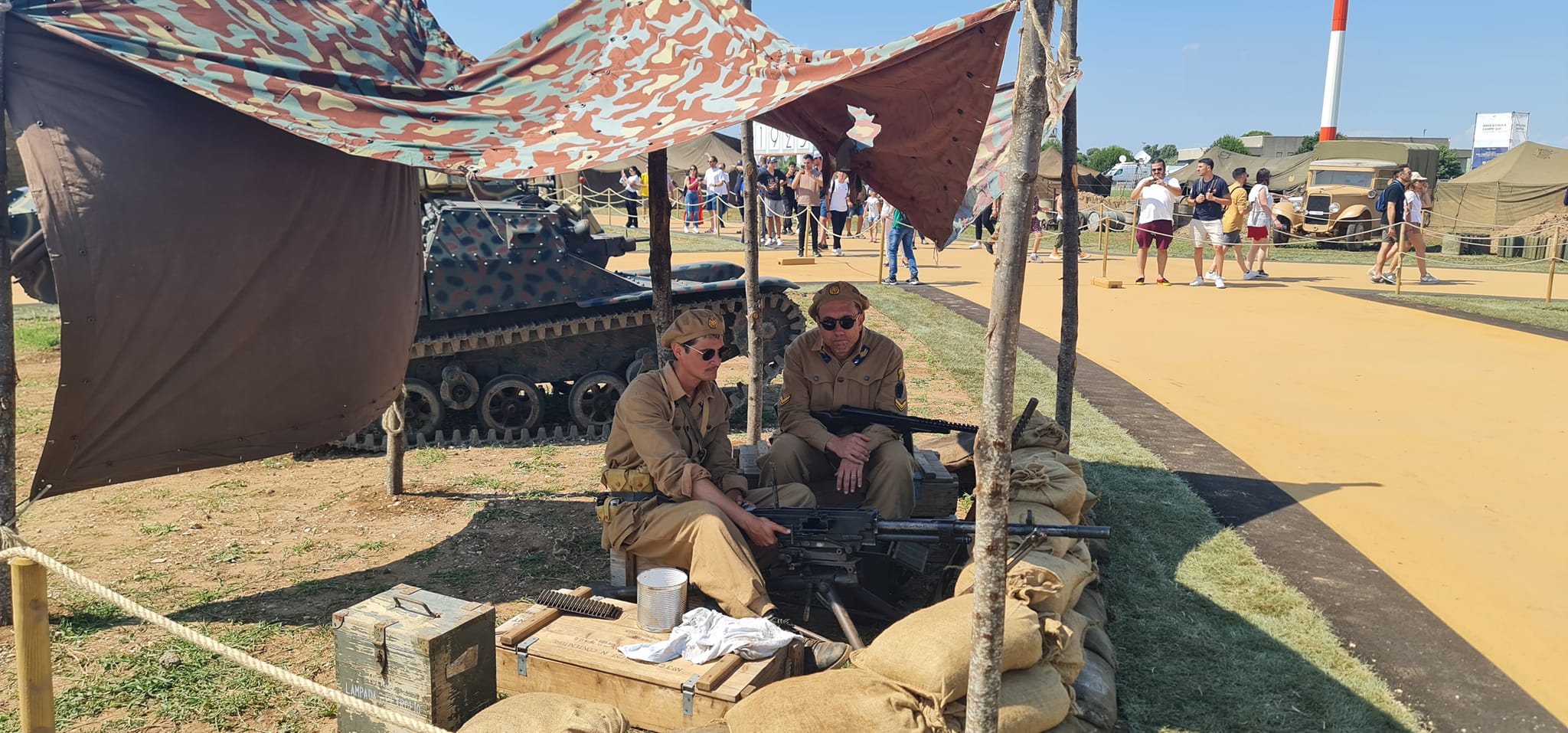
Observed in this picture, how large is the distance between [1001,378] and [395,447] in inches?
210

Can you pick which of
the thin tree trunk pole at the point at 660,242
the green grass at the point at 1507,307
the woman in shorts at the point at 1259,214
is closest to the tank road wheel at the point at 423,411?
the thin tree trunk pole at the point at 660,242

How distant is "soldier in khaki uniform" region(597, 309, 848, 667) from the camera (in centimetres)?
455

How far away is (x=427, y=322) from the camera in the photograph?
29.4ft

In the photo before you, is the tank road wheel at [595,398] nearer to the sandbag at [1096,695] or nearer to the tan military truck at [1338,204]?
the sandbag at [1096,695]

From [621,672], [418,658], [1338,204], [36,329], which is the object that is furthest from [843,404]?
[1338,204]

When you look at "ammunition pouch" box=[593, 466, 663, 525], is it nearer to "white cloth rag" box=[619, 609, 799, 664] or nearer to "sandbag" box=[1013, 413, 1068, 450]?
"white cloth rag" box=[619, 609, 799, 664]

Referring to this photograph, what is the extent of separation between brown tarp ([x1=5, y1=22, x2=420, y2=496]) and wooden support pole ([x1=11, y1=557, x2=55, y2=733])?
1.63 metres

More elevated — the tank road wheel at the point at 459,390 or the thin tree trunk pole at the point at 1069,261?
the thin tree trunk pole at the point at 1069,261

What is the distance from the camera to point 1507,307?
49.6ft

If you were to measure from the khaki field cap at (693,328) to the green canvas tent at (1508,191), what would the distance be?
28.0 metres

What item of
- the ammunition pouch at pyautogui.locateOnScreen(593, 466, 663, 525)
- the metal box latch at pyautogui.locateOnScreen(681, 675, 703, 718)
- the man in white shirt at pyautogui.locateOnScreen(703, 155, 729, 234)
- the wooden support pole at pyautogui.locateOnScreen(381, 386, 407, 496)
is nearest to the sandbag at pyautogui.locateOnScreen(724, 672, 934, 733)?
the metal box latch at pyautogui.locateOnScreen(681, 675, 703, 718)

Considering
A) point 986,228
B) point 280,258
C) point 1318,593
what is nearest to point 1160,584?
point 1318,593

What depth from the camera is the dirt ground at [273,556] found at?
14.9ft

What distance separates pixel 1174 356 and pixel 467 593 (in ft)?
28.6
